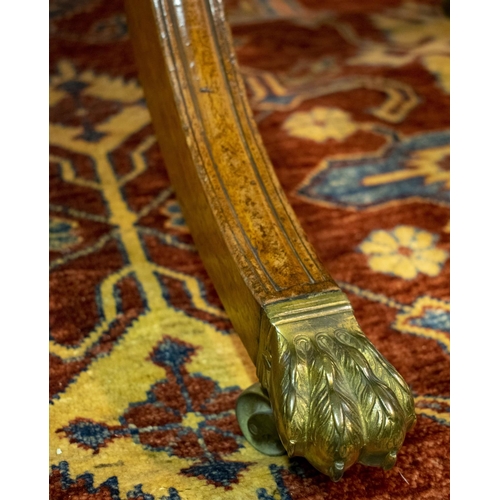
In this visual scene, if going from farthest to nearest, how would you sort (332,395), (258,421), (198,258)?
(198,258)
(258,421)
(332,395)

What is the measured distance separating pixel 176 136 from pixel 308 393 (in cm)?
28

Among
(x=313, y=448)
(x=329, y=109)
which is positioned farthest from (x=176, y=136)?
(x=329, y=109)

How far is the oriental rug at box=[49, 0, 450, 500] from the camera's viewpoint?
0.59 meters

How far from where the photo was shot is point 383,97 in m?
1.25

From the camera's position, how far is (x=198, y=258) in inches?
35.0

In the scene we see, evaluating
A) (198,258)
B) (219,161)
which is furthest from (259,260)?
(198,258)

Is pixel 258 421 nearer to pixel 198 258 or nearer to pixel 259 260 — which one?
pixel 259 260

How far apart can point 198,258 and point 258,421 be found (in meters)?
0.31

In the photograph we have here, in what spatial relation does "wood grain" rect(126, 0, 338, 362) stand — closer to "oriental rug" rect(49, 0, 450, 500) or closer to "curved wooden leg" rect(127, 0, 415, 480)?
"curved wooden leg" rect(127, 0, 415, 480)

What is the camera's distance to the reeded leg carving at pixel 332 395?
0.49 metres

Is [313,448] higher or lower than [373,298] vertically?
higher

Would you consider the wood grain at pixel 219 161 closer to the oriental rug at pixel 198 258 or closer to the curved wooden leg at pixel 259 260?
the curved wooden leg at pixel 259 260

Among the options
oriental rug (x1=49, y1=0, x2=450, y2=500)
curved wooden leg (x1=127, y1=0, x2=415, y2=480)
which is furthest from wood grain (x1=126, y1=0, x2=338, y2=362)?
oriental rug (x1=49, y1=0, x2=450, y2=500)
